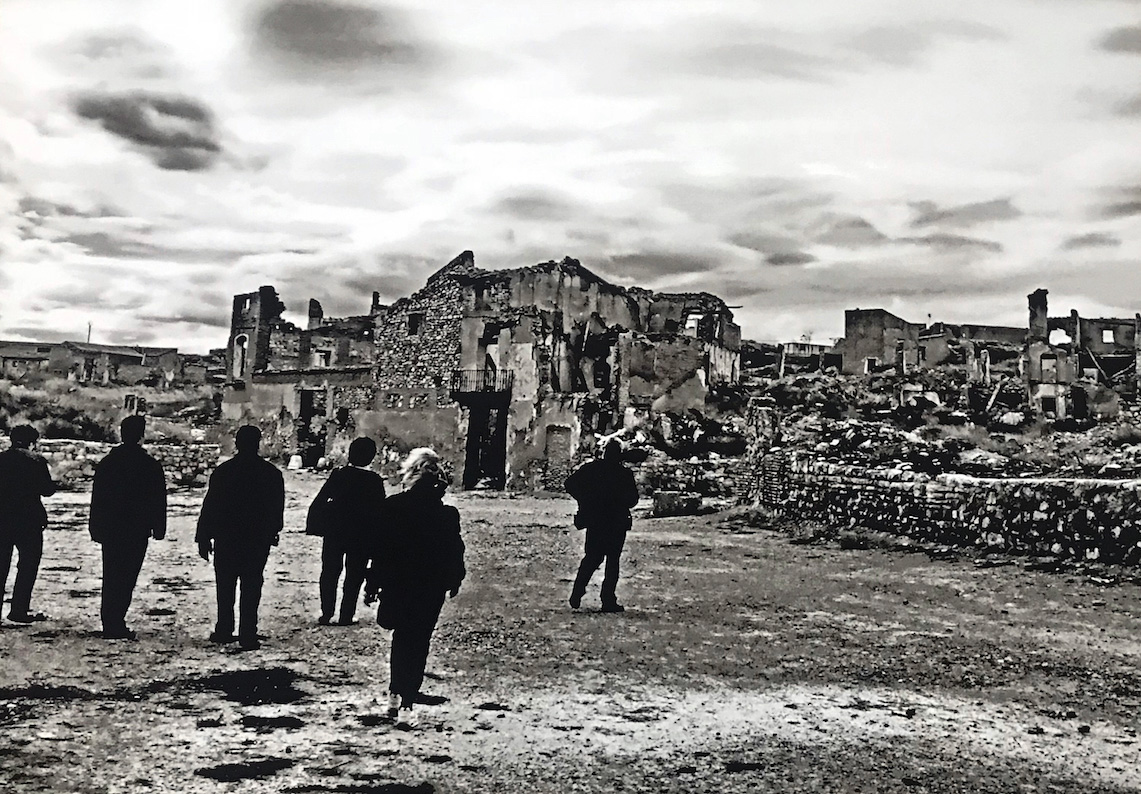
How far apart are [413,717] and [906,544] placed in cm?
930

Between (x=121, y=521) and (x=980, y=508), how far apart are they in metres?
10.1

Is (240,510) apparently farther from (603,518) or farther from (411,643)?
(603,518)

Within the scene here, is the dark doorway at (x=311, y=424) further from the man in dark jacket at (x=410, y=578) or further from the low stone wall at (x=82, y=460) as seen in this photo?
the man in dark jacket at (x=410, y=578)

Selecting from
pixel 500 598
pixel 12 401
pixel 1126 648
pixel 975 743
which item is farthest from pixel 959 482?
pixel 12 401

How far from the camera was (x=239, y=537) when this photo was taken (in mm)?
5703

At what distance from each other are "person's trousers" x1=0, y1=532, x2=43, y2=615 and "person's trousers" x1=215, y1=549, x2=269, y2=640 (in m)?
1.62

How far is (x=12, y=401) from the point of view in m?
26.8

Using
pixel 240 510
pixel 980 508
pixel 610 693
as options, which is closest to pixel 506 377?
pixel 980 508

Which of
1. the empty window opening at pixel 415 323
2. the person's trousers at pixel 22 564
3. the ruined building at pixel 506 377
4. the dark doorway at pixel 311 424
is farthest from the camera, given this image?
the dark doorway at pixel 311 424

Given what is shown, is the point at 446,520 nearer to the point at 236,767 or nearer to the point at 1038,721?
the point at 236,767

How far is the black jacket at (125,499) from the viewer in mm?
5848

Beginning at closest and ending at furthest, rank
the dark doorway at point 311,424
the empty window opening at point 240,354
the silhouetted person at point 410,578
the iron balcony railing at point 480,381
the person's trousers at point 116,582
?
the silhouetted person at point 410,578 → the person's trousers at point 116,582 → the iron balcony railing at point 480,381 → the dark doorway at point 311,424 → the empty window opening at point 240,354

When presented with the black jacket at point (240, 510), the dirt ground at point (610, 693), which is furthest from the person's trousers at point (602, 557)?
the black jacket at point (240, 510)

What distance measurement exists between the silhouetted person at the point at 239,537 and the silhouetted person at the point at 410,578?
1714 mm
